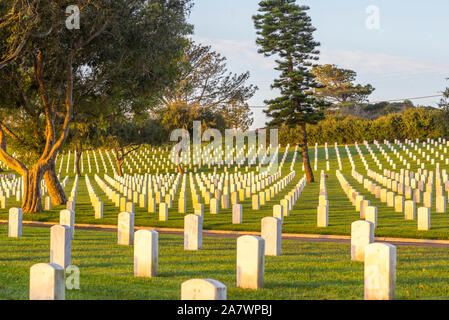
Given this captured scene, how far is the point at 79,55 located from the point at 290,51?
89.2 feet

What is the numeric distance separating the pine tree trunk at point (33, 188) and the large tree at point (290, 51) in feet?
87.0

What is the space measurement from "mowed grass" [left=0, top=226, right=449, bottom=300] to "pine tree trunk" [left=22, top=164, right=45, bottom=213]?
833 cm

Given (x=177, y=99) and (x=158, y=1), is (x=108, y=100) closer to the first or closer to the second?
(x=158, y=1)

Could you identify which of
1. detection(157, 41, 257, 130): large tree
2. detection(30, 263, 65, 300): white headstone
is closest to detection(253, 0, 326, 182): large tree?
detection(157, 41, 257, 130): large tree

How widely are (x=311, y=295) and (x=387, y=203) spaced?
55.1ft

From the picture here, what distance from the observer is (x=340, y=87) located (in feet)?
332

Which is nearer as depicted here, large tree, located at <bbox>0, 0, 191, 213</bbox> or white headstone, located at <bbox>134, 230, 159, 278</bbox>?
white headstone, located at <bbox>134, 230, 159, 278</bbox>

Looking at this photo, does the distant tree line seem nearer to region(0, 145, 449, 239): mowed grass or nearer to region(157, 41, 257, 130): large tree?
region(157, 41, 257, 130): large tree

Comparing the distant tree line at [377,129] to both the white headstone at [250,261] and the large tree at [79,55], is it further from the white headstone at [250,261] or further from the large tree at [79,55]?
the white headstone at [250,261]

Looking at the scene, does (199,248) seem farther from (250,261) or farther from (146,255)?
(250,261)

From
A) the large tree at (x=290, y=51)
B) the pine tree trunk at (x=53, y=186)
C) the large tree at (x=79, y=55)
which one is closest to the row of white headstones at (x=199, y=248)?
the large tree at (x=79, y=55)

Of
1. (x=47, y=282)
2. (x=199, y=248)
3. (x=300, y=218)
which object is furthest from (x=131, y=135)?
(x=47, y=282)

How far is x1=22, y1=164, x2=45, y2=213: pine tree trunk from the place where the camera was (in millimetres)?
21375
